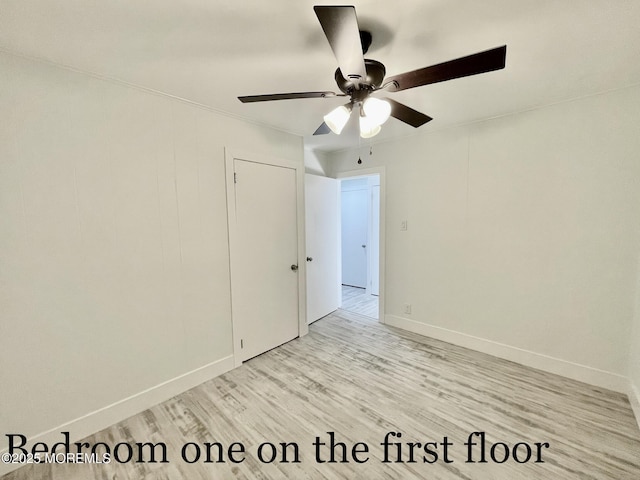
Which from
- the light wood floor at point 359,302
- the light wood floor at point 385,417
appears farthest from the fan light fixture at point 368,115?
the light wood floor at point 359,302

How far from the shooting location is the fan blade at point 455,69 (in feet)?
3.45

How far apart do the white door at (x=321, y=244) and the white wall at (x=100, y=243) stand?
124 cm

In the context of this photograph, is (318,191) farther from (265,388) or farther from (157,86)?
(265,388)

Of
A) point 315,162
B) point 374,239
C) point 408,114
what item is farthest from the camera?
point 374,239

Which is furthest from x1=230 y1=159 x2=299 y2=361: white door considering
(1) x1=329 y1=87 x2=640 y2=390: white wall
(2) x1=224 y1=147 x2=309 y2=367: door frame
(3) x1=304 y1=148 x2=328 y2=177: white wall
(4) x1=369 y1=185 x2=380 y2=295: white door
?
(4) x1=369 y1=185 x2=380 y2=295: white door

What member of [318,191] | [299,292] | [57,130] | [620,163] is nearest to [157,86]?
[57,130]

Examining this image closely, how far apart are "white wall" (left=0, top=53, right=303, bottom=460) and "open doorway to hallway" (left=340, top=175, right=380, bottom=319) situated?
2.63m

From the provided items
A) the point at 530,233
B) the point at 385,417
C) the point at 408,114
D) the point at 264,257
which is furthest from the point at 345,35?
the point at 530,233

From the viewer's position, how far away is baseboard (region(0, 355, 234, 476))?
1.65 metres

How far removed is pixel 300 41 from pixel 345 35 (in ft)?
1.72

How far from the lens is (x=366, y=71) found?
138cm

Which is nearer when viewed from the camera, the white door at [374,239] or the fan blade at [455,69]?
Answer: the fan blade at [455,69]

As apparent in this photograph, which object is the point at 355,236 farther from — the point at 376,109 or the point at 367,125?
the point at 376,109

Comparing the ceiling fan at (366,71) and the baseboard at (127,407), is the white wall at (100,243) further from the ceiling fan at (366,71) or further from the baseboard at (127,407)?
the ceiling fan at (366,71)
